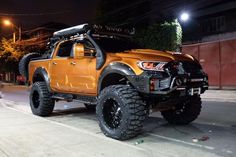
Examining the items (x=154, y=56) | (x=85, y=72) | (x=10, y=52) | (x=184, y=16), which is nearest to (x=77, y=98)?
(x=85, y=72)

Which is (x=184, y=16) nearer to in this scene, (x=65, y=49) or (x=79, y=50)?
(x=65, y=49)

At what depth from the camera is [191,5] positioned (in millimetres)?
29062

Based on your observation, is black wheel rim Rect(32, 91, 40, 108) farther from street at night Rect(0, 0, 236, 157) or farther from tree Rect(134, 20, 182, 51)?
tree Rect(134, 20, 182, 51)

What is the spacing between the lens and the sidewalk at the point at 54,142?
5.61 metres

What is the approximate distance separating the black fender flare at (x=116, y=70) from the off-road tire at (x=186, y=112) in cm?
180

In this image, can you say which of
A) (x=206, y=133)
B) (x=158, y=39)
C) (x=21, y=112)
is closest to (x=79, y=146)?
(x=206, y=133)

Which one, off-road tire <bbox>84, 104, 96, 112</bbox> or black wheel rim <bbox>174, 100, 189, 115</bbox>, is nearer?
black wheel rim <bbox>174, 100, 189, 115</bbox>

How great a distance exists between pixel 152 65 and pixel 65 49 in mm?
3639

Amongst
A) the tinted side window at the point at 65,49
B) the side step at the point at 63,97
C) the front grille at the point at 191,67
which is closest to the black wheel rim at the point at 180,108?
the front grille at the point at 191,67

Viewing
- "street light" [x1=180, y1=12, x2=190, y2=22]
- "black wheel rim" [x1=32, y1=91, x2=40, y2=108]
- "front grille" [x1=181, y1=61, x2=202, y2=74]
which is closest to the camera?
"front grille" [x1=181, y1=61, x2=202, y2=74]

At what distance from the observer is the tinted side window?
905 centimetres

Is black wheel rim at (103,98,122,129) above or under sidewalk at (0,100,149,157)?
above

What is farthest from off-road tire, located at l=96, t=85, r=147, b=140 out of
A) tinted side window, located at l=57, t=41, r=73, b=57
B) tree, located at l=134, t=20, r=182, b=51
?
tree, located at l=134, t=20, r=182, b=51

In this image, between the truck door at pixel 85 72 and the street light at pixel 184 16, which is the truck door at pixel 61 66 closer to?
the truck door at pixel 85 72
